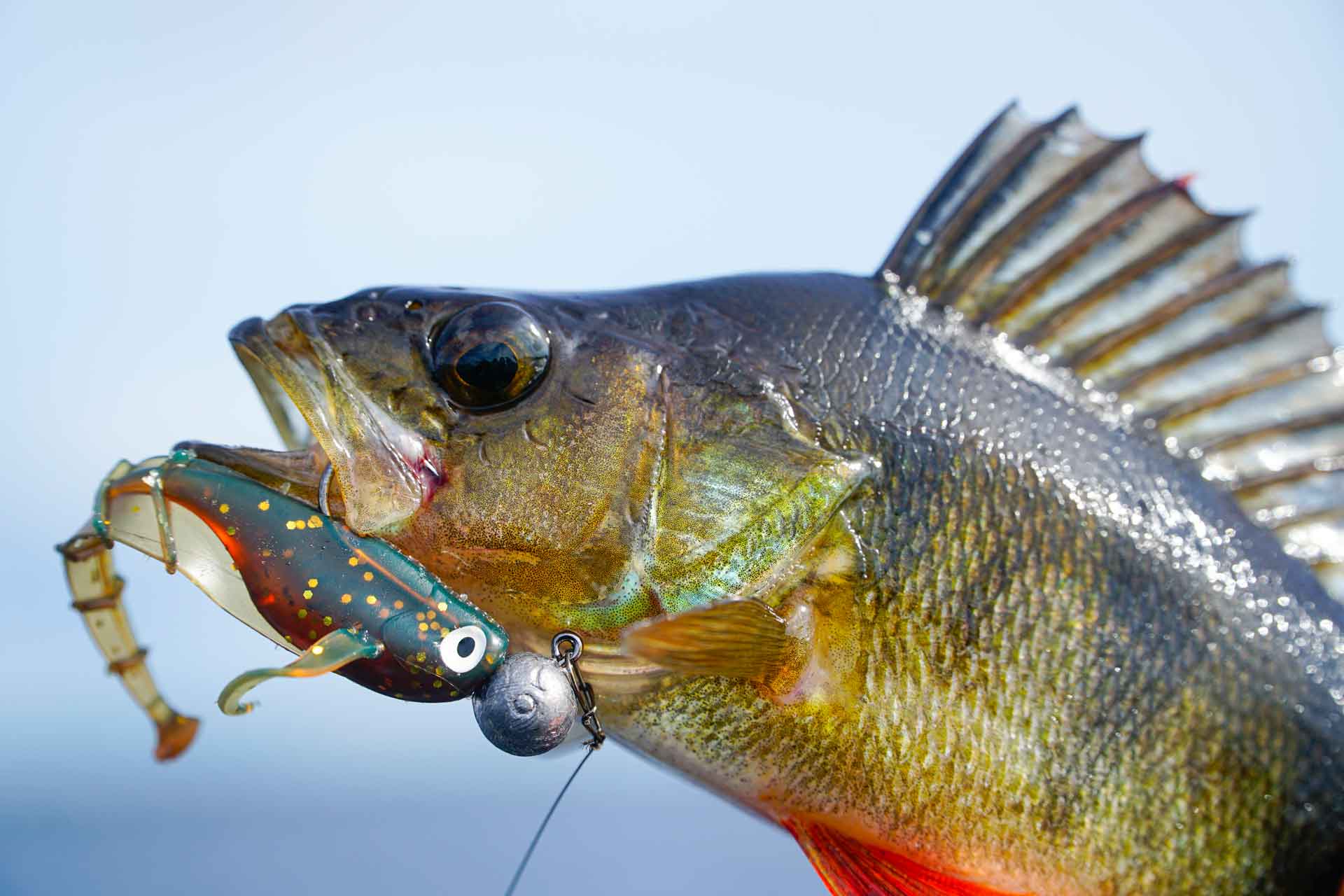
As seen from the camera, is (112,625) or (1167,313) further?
(1167,313)

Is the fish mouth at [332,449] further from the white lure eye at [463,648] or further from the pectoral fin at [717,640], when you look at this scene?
the pectoral fin at [717,640]

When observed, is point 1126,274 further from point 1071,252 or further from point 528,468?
point 528,468

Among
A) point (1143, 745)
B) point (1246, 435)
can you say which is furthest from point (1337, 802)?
point (1246, 435)

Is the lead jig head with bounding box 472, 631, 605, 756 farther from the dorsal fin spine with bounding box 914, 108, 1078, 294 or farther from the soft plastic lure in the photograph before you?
the dorsal fin spine with bounding box 914, 108, 1078, 294

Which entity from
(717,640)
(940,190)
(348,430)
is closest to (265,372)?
(348,430)

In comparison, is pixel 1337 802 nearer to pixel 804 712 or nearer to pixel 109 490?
pixel 804 712

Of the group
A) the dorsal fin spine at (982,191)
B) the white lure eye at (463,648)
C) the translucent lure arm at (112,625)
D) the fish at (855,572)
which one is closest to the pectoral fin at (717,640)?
the fish at (855,572)
